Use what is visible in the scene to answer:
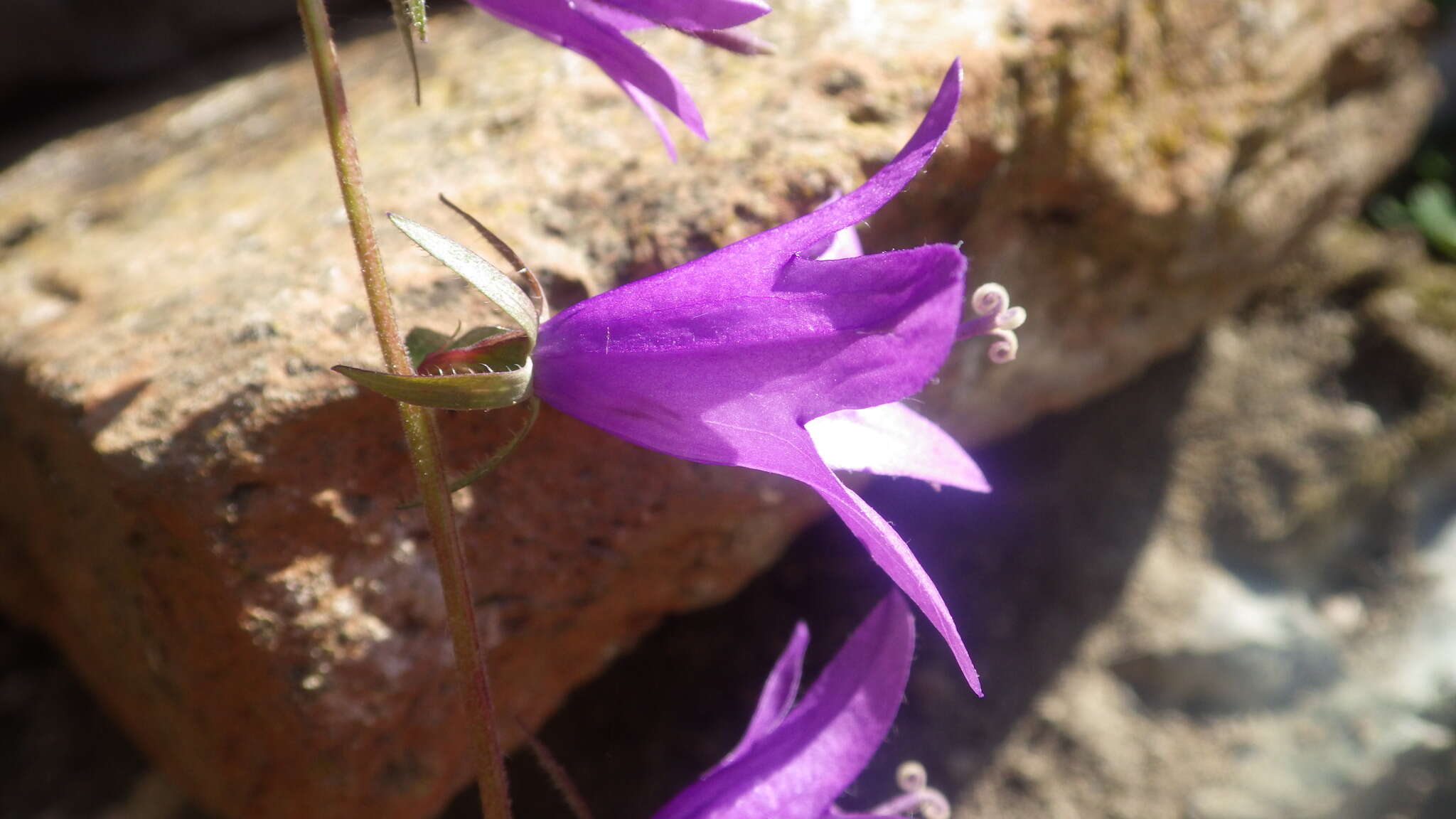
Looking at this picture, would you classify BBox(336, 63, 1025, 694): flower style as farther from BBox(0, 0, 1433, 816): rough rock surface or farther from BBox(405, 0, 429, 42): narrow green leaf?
BBox(0, 0, 1433, 816): rough rock surface

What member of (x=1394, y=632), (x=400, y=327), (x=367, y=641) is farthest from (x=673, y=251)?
(x=1394, y=632)

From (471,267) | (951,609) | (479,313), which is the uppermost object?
(471,267)

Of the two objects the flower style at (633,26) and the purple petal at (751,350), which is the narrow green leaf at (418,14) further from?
the purple petal at (751,350)

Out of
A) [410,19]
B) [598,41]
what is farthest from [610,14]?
[410,19]

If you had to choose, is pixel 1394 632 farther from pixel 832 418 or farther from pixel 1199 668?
pixel 832 418

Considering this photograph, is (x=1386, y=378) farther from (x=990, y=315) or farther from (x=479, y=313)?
(x=479, y=313)
